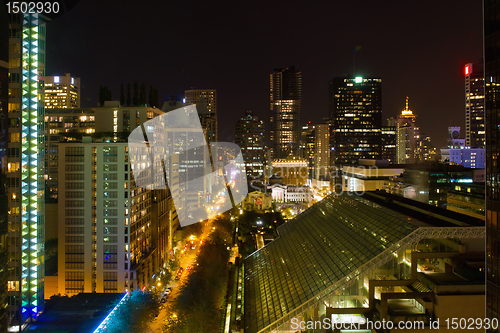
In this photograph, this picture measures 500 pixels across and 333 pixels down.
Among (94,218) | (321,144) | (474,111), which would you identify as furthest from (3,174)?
(321,144)

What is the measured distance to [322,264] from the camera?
17.2 meters

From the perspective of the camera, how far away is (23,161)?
51.5ft

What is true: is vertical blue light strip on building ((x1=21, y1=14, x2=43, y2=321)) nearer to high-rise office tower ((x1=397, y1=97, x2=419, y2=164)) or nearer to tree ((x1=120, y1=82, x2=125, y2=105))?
tree ((x1=120, y1=82, x2=125, y2=105))

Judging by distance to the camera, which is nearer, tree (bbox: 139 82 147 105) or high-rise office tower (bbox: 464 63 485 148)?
tree (bbox: 139 82 147 105)

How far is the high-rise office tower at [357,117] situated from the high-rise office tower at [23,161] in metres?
78.0

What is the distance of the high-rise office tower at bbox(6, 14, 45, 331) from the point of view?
51.3 ft

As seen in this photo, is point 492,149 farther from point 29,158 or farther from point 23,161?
point 23,161

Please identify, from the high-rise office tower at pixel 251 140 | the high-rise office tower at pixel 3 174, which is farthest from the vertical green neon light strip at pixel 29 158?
the high-rise office tower at pixel 251 140

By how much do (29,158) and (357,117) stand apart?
81.3 meters

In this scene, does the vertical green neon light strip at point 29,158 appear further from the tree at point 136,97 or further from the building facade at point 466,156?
the building facade at point 466,156

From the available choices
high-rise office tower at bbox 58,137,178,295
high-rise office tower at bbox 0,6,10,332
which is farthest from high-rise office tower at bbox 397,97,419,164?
high-rise office tower at bbox 0,6,10,332

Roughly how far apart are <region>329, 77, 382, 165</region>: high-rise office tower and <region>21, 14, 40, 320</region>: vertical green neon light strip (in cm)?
7801

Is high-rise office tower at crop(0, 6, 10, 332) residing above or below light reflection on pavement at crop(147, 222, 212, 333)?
above

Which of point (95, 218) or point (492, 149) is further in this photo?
point (95, 218)
